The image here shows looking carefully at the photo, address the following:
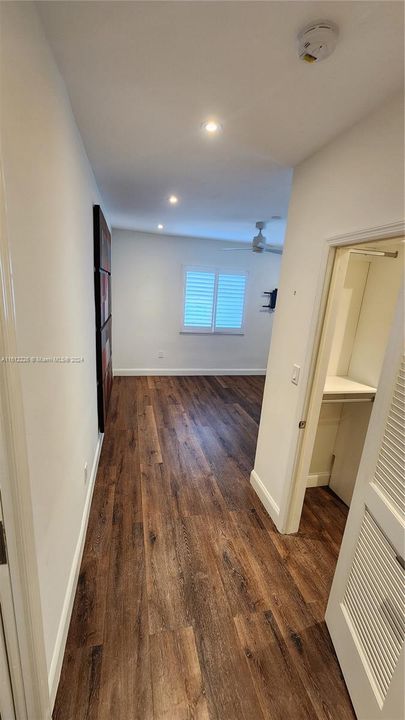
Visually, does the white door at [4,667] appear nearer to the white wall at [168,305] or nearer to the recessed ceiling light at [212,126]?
the recessed ceiling light at [212,126]

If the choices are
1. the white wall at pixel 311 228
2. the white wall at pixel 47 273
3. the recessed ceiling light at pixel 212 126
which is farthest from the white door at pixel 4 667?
the recessed ceiling light at pixel 212 126

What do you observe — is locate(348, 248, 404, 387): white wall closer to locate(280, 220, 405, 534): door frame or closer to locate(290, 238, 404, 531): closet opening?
locate(290, 238, 404, 531): closet opening

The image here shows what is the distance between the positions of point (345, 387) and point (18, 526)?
2143 mm

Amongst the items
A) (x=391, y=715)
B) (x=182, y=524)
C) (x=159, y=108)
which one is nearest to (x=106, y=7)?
(x=159, y=108)

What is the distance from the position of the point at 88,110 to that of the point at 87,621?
2580 mm

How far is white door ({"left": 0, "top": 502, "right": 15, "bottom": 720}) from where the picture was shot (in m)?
0.79

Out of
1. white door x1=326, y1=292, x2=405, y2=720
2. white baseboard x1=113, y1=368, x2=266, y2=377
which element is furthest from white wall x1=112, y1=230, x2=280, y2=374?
white door x1=326, y1=292, x2=405, y2=720

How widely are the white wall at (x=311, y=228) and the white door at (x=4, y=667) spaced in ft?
5.22

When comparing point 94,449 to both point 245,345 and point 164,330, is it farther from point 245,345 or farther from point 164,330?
point 245,345

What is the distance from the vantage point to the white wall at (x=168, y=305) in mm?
4930

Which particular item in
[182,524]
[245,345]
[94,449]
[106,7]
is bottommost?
[182,524]

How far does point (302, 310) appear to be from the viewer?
1845mm

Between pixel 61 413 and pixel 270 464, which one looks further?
pixel 270 464

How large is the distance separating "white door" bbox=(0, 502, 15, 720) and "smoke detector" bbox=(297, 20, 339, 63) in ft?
5.64
